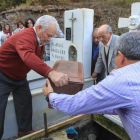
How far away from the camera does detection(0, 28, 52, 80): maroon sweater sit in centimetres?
160

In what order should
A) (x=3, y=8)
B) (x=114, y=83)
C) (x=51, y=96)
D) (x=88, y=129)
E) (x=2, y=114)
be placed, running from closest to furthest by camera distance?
(x=114, y=83) < (x=51, y=96) < (x=2, y=114) < (x=88, y=129) < (x=3, y=8)

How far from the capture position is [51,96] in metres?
1.34

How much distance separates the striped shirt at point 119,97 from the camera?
1000 mm

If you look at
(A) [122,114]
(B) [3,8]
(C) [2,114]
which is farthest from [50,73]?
(B) [3,8]

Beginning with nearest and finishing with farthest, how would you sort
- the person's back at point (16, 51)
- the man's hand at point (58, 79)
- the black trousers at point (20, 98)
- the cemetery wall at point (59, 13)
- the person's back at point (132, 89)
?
the person's back at point (132, 89) < the man's hand at point (58, 79) < the person's back at point (16, 51) < the black trousers at point (20, 98) < the cemetery wall at point (59, 13)

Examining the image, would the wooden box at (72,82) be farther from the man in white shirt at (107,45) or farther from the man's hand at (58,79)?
the man in white shirt at (107,45)

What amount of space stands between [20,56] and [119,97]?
1142mm

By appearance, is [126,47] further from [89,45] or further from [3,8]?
[3,8]

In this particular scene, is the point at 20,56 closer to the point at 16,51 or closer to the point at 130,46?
the point at 16,51

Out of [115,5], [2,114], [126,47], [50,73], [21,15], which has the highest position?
[115,5]

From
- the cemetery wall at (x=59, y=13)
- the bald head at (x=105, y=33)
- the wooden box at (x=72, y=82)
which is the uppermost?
the cemetery wall at (x=59, y=13)

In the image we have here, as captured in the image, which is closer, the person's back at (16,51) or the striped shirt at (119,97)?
the striped shirt at (119,97)

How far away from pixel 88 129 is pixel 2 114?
130 centimetres

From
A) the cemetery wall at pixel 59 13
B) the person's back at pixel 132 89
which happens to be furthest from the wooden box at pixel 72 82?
the cemetery wall at pixel 59 13
